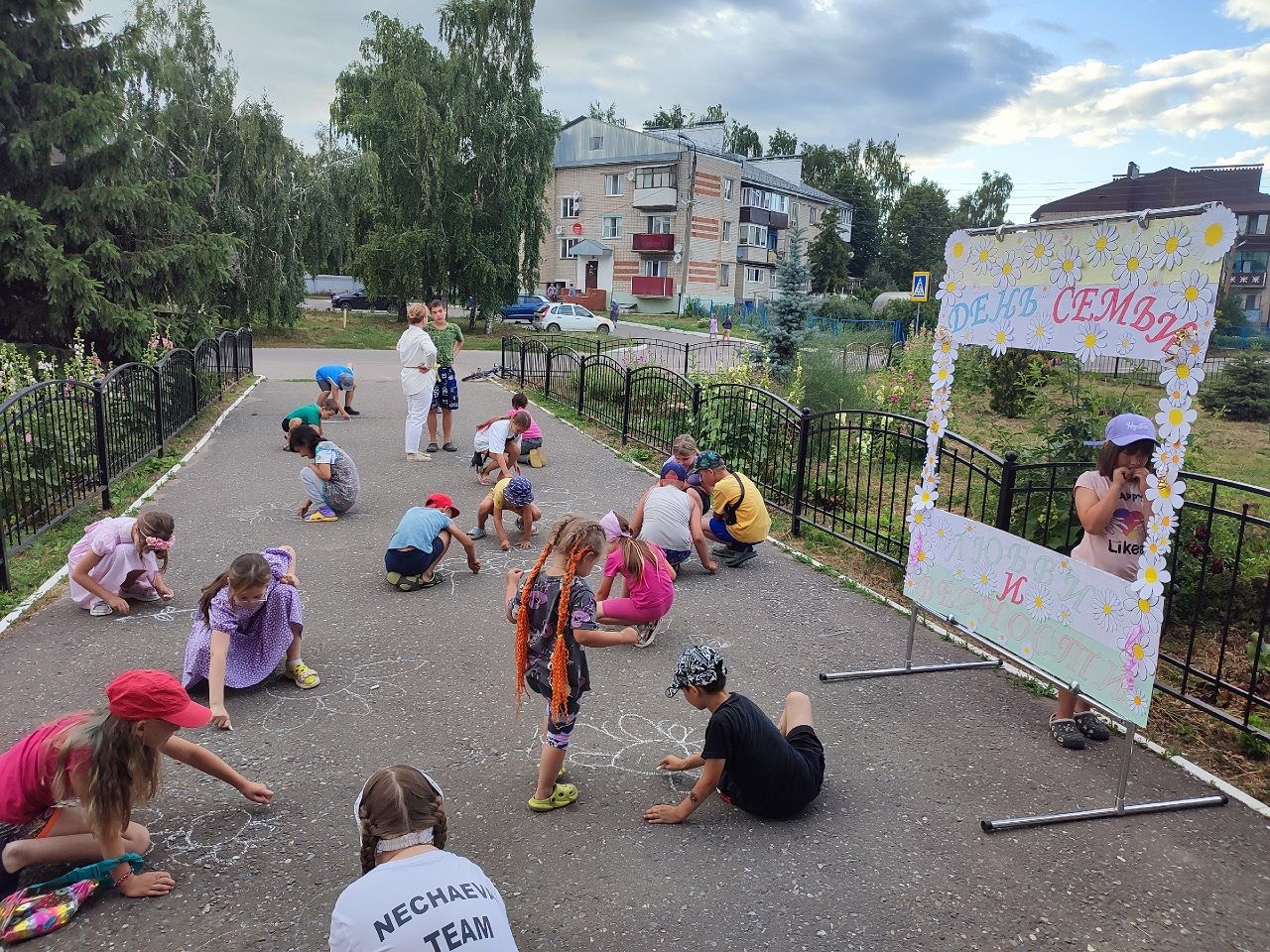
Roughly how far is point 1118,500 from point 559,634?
2.64 m

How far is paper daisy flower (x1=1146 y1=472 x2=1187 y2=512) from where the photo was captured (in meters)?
3.37

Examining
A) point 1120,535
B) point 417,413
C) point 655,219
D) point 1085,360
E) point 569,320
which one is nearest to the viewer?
point 1120,535

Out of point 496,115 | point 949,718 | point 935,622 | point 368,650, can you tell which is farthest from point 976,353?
point 496,115

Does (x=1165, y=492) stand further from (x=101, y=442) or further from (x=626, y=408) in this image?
(x=626, y=408)

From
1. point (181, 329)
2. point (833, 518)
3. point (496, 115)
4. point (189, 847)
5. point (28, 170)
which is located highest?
point (496, 115)

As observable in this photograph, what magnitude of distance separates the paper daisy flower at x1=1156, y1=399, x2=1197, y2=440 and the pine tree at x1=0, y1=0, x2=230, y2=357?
1271 centimetres

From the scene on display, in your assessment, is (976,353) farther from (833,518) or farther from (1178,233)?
(1178,233)

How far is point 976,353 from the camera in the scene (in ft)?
49.9

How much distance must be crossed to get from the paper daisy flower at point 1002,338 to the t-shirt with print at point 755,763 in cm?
224

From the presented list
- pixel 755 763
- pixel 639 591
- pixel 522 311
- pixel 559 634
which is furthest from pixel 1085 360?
pixel 522 311

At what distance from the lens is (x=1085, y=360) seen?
411 centimetres

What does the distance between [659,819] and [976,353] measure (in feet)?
44.9

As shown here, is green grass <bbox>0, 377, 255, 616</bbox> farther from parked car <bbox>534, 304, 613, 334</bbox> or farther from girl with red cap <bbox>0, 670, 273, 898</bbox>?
parked car <bbox>534, 304, 613, 334</bbox>

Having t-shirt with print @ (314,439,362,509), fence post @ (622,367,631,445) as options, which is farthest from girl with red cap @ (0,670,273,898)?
fence post @ (622,367,631,445)
